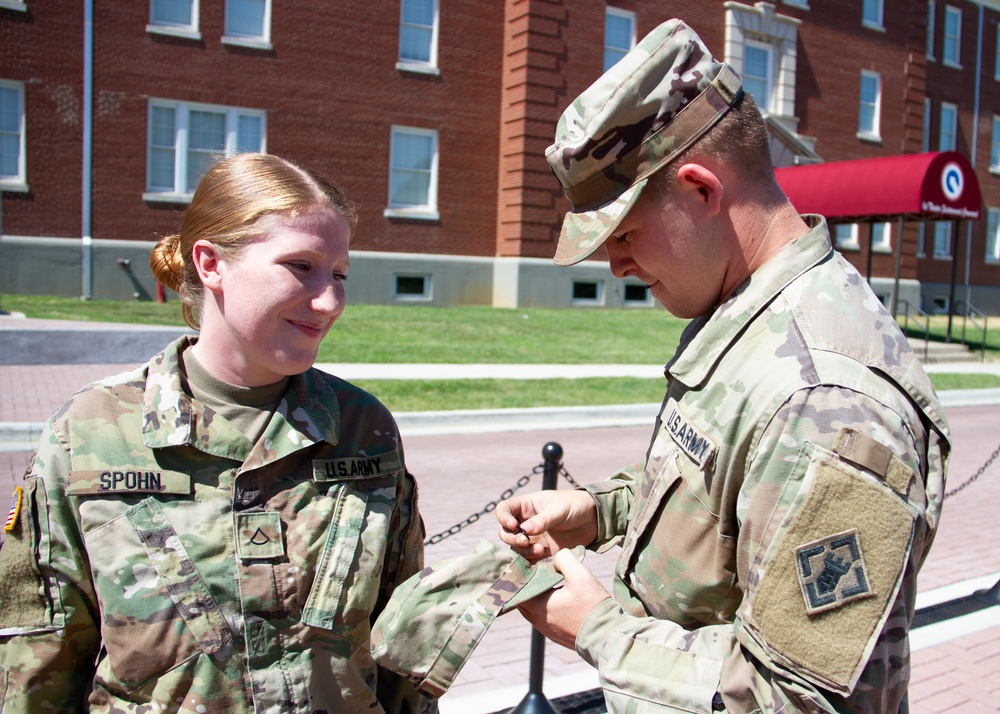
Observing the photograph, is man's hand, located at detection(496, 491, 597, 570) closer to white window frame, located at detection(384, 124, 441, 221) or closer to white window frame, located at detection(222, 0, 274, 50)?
white window frame, located at detection(222, 0, 274, 50)

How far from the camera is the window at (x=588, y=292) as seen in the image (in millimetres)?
23078

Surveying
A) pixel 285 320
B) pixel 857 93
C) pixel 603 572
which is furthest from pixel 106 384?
pixel 857 93

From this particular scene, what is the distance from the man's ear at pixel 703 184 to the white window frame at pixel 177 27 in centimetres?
1933

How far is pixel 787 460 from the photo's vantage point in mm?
1475

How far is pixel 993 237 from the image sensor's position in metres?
34.3

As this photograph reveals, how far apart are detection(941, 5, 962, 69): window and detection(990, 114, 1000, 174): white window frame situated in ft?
9.96

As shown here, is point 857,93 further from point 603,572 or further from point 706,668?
point 706,668

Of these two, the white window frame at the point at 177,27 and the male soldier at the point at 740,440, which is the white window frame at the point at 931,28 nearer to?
the white window frame at the point at 177,27

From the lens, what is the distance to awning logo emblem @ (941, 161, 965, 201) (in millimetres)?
18922

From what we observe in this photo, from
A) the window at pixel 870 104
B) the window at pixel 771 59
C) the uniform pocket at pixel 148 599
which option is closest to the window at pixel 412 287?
the window at pixel 771 59

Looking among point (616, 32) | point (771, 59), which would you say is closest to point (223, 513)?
point (616, 32)

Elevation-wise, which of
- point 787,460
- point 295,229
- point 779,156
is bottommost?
point 787,460

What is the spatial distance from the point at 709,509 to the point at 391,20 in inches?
824

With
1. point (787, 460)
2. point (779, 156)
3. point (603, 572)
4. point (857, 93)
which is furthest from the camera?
point (857, 93)
